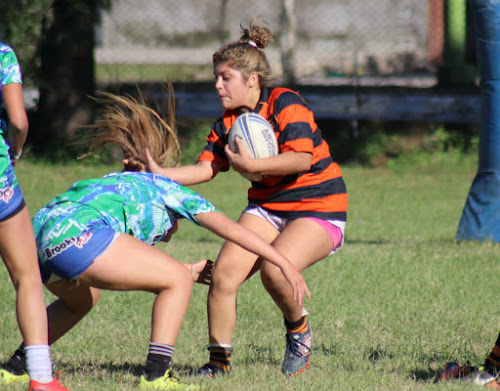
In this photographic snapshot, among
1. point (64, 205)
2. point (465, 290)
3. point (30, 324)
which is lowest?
point (465, 290)

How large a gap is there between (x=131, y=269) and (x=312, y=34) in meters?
16.6

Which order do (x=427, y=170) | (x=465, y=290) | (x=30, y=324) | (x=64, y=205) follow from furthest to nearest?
(x=427, y=170), (x=465, y=290), (x=64, y=205), (x=30, y=324)

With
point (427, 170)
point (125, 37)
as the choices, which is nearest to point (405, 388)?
point (427, 170)

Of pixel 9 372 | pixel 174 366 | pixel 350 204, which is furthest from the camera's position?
pixel 350 204

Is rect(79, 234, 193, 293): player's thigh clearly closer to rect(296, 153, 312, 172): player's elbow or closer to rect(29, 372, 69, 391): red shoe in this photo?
rect(29, 372, 69, 391): red shoe

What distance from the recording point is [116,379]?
412 cm

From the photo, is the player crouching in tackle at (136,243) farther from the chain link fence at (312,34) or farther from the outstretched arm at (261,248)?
the chain link fence at (312,34)

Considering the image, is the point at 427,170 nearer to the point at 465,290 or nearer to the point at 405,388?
the point at 465,290

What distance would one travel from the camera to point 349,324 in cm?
542

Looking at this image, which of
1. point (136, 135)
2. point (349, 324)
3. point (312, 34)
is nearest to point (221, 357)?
point (136, 135)

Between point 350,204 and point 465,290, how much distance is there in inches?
203

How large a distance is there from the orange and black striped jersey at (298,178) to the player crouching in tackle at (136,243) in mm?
711

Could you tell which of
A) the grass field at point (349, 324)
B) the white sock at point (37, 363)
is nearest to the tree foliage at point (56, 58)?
the grass field at point (349, 324)

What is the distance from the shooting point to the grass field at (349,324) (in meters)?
4.25
